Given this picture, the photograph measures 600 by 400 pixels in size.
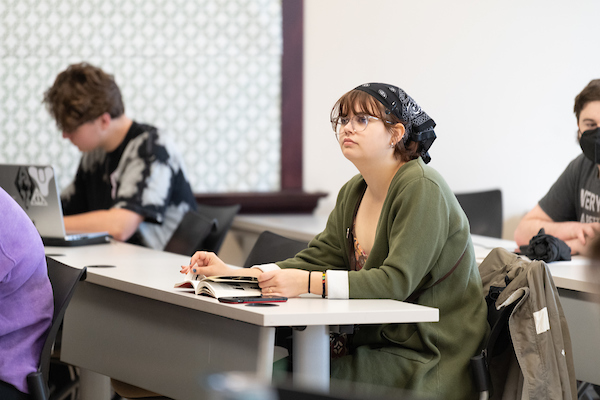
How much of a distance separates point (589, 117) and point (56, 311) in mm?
1925

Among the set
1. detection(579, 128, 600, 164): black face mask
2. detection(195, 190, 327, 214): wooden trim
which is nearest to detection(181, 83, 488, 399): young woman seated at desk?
detection(579, 128, 600, 164): black face mask

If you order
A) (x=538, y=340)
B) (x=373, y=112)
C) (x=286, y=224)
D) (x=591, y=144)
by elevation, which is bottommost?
(x=286, y=224)

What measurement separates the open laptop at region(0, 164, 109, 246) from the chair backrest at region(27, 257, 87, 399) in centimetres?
92

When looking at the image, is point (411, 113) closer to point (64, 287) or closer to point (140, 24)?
point (64, 287)

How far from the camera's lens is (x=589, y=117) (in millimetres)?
2645

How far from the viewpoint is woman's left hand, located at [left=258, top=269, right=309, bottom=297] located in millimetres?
1743

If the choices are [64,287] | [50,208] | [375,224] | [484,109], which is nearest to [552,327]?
[375,224]

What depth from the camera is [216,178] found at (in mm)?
4227

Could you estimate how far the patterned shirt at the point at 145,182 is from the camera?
3.11m

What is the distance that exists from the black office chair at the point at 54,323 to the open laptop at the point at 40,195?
922mm

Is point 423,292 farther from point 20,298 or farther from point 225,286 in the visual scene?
point 20,298

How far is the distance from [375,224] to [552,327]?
51 cm

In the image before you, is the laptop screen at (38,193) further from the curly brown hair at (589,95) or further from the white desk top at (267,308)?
the curly brown hair at (589,95)

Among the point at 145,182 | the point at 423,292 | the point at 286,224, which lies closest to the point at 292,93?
the point at 286,224
